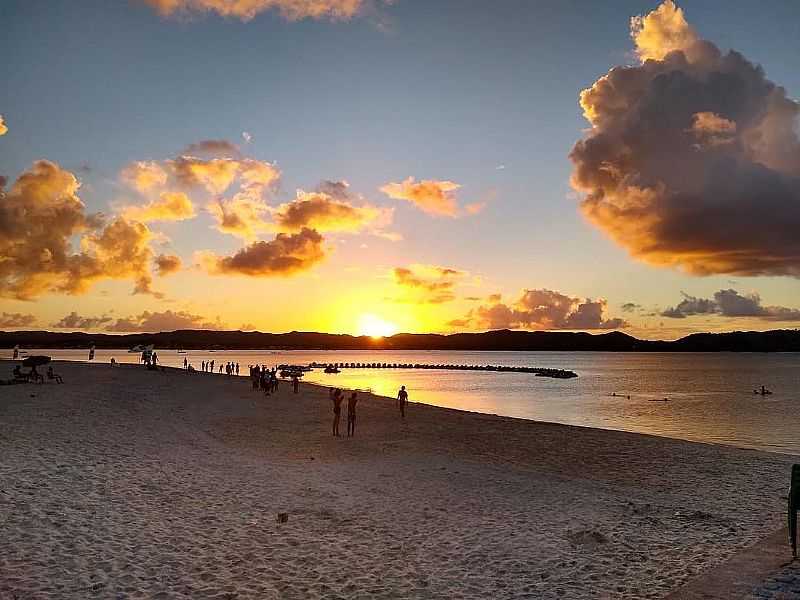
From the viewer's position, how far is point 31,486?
13406mm

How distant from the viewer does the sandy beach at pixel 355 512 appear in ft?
31.0

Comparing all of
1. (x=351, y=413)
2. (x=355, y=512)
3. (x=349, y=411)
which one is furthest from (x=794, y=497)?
(x=349, y=411)

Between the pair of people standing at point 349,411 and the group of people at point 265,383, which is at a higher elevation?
the pair of people standing at point 349,411

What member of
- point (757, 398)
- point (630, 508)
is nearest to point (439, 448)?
point (630, 508)

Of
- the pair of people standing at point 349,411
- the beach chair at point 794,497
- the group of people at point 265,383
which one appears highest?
the beach chair at point 794,497

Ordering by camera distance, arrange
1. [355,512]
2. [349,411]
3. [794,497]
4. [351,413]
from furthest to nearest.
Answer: [349,411]
[351,413]
[355,512]
[794,497]

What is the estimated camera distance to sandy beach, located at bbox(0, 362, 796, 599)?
9.44 metres

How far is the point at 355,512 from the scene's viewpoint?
44.8 ft

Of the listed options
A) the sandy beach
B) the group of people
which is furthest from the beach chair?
the group of people

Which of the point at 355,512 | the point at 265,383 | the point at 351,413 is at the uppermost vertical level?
the point at 351,413

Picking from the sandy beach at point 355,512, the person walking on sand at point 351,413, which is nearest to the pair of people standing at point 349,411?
the person walking on sand at point 351,413

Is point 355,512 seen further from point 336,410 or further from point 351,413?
point 336,410

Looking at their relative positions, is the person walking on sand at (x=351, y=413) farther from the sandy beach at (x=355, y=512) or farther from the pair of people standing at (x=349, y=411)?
the sandy beach at (x=355, y=512)

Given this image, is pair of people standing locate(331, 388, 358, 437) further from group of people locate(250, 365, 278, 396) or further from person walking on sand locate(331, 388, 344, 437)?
group of people locate(250, 365, 278, 396)
